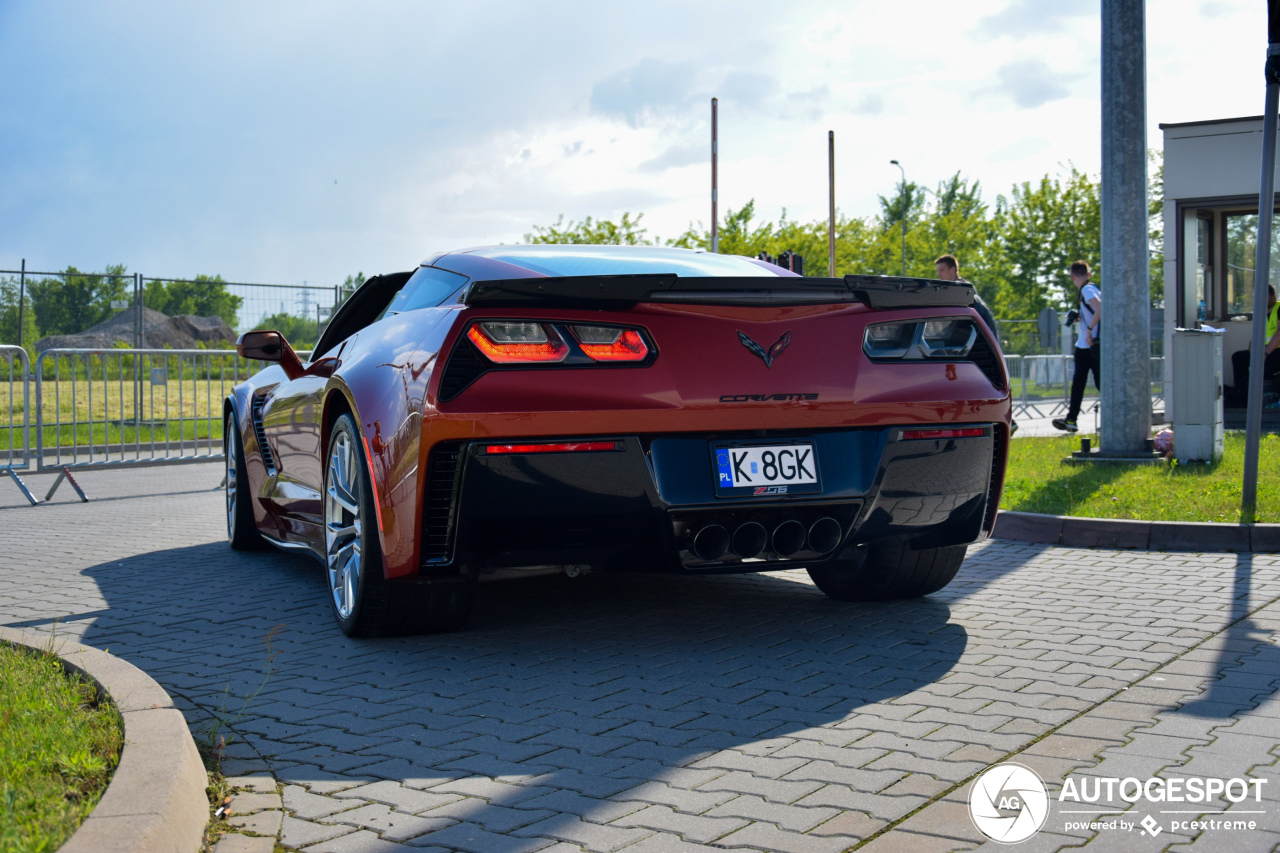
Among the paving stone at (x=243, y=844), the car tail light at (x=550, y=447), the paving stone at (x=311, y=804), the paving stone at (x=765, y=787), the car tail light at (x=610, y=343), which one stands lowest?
the paving stone at (x=311, y=804)

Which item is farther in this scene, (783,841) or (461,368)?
(461,368)

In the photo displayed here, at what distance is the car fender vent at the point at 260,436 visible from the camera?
240 inches

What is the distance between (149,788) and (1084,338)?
13.3m

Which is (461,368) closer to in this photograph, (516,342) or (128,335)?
(516,342)

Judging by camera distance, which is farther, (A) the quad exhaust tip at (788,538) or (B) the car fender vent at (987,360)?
(B) the car fender vent at (987,360)

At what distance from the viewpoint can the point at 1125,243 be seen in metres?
9.82

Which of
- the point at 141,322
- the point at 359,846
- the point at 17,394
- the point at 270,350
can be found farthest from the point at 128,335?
the point at 359,846

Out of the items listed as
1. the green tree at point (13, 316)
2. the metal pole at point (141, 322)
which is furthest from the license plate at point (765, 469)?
the metal pole at point (141, 322)

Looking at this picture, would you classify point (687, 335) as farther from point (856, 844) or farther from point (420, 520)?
point (856, 844)

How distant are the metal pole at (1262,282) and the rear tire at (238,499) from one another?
214 inches

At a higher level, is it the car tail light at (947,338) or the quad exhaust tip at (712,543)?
the car tail light at (947,338)

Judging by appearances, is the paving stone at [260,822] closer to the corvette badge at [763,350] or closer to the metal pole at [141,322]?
the corvette badge at [763,350]

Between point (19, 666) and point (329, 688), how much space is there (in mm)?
910

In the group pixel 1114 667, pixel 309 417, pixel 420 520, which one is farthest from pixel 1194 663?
pixel 309 417
